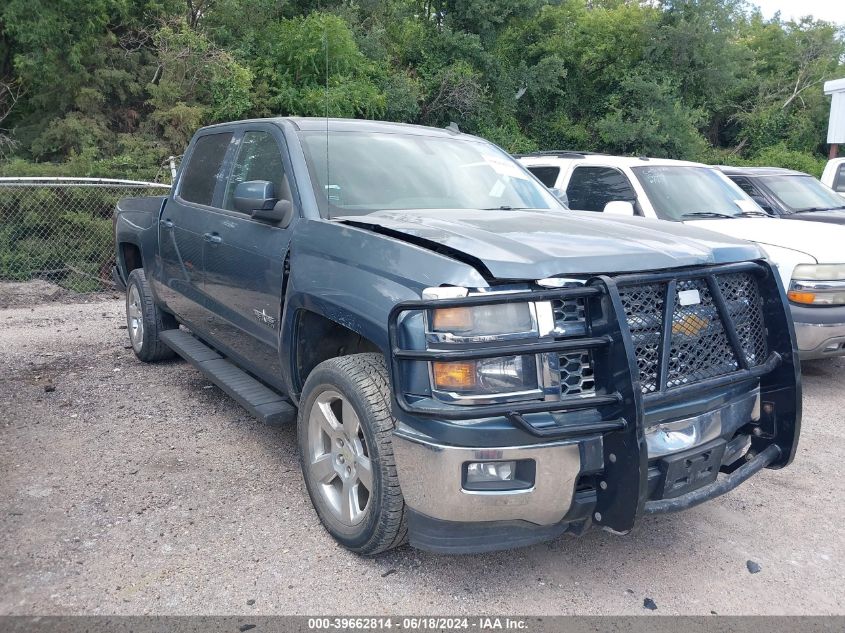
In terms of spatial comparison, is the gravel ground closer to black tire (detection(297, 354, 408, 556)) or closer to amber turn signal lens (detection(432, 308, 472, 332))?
black tire (detection(297, 354, 408, 556))

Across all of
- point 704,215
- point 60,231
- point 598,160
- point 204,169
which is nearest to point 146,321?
point 204,169

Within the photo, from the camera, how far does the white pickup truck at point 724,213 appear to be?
573cm

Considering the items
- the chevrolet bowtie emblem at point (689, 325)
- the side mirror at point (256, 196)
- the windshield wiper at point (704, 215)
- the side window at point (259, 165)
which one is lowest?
the windshield wiper at point (704, 215)

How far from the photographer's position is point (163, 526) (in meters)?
3.57

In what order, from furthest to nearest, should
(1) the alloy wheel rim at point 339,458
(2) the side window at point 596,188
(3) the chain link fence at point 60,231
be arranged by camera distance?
(3) the chain link fence at point 60,231, (2) the side window at point 596,188, (1) the alloy wheel rim at point 339,458

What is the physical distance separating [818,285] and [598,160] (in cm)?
278

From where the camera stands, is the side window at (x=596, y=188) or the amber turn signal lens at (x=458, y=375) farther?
the side window at (x=596, y=188)

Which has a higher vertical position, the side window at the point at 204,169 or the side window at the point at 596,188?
the side window at the point at 204,169

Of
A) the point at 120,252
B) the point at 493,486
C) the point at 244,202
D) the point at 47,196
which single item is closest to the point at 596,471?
the point at 493,486

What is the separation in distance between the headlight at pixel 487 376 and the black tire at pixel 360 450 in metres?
0.33

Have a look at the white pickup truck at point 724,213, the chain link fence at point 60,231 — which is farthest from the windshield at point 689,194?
the chain link fence at point 60,231

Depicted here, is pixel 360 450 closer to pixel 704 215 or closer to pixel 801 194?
pixel 704 215

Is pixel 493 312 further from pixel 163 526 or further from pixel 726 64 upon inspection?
pixel 726 64

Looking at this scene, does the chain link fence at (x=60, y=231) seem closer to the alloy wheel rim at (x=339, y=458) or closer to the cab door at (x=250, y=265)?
the cab door at (x=250, y=265)
